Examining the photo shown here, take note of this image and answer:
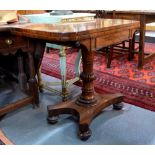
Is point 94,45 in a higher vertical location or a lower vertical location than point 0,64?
higher

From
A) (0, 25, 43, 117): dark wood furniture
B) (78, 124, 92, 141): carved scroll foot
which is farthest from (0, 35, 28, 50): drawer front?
(78, 124, 92, 141): carved scroll foot

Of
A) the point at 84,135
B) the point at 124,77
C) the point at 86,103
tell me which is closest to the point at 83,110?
the point at 86,103

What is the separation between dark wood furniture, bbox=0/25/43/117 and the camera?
1478mm

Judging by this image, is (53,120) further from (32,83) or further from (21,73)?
(21,73)

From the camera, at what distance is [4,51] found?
4.88 feet

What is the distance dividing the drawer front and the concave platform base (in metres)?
0.49

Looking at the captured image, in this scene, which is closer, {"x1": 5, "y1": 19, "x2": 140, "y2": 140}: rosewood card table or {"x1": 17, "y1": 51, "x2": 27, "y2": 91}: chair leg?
{"x1": 5, "y1": 19, "x2": 140, "y2": 140}: rosewood card table

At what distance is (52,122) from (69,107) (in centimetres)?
16

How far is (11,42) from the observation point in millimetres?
1505

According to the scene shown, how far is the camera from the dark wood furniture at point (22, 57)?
1.48 meters

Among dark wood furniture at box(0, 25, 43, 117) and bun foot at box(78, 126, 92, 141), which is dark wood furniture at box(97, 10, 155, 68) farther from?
bun foot at box(78, 126, 92, 141)

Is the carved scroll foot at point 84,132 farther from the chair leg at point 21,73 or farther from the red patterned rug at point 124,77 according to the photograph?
the chair leg at point 21,73
